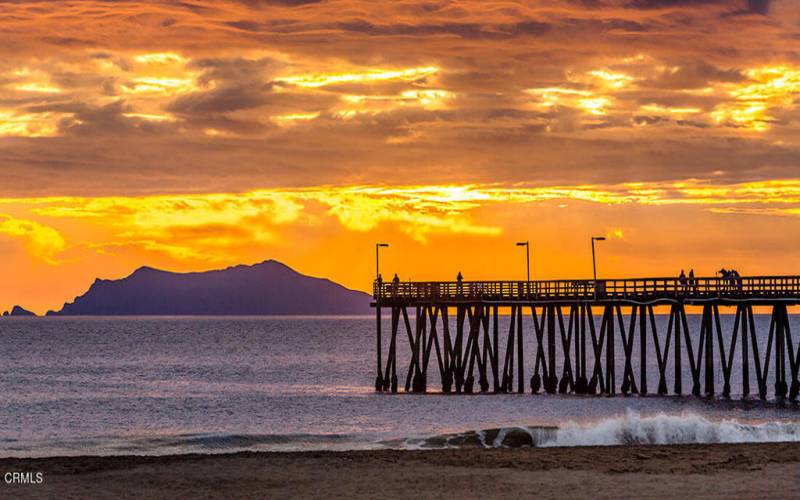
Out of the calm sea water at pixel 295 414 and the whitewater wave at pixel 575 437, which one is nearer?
the whitewater wave at pixel 575 437

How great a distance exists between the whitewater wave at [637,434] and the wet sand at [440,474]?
112 inches

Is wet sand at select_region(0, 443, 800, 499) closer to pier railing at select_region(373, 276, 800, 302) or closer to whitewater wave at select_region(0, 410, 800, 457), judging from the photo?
whitewater wave at select_region(0, 410, 800, 457)

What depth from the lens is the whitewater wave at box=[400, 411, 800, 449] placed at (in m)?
35.3

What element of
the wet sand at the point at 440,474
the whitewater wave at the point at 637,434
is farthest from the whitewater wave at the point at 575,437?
the wet sand at the point at 440,474

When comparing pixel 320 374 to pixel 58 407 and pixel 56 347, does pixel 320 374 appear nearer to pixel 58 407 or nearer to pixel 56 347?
pixel 58 407

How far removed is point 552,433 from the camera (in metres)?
35.9

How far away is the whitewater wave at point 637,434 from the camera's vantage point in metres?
35.3

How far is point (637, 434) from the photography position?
3609 centimetres

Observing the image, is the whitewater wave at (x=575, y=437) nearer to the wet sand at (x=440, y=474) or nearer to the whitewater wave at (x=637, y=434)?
the whitewater wave at (x=637, y=434)

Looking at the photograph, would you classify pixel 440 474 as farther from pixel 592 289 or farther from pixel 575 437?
pixel 592 289

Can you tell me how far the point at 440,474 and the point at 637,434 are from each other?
1043cm

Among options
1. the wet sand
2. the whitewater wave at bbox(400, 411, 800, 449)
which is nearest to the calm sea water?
the whitewater wave at bbox(400, 411, 800, 449)

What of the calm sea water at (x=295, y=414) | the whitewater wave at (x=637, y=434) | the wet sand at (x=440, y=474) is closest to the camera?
the wet sand at (x=440, y=474)

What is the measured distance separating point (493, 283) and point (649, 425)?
2520 cm
